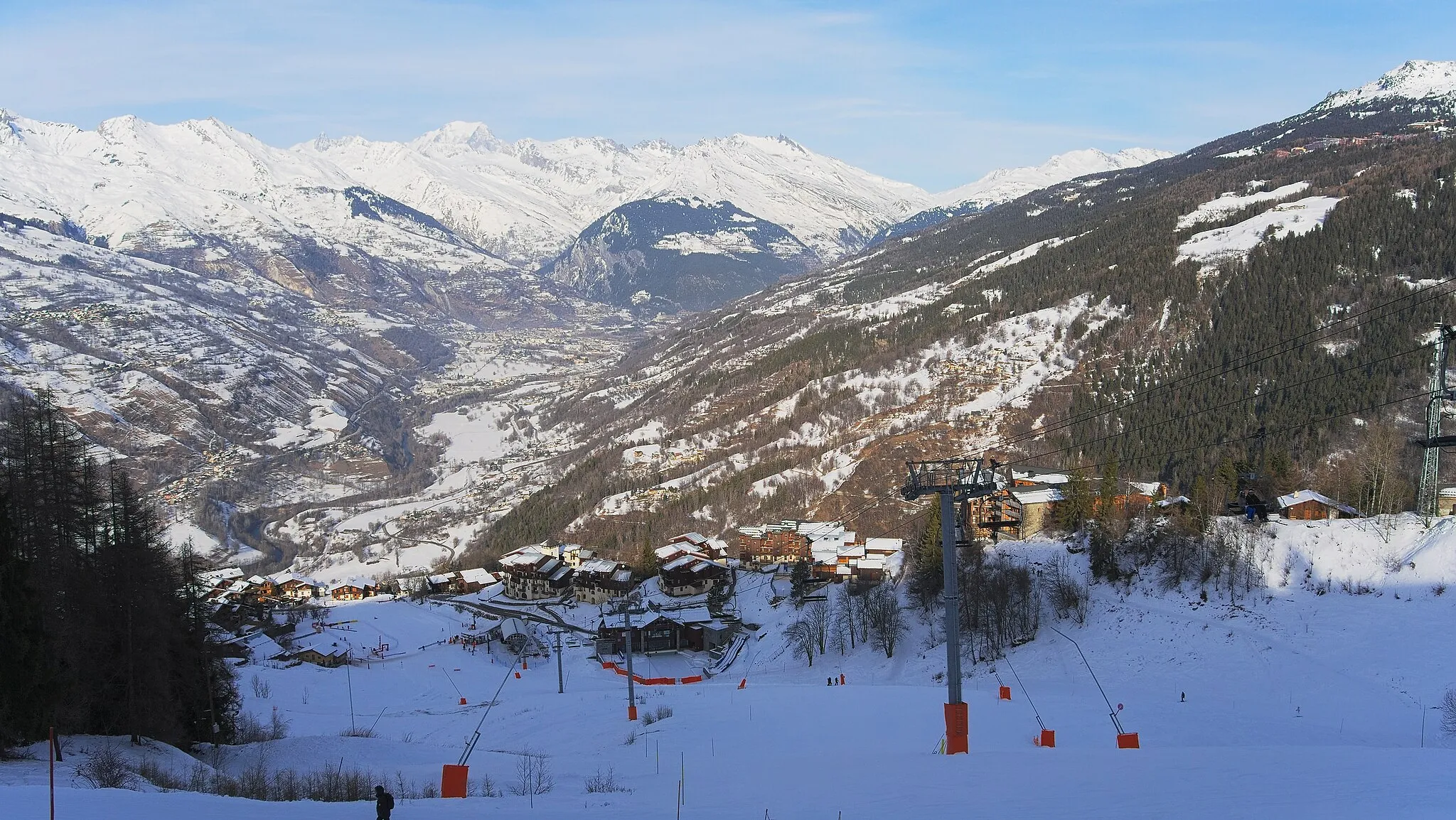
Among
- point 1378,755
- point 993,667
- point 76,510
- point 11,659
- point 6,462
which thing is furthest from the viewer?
point 993,667

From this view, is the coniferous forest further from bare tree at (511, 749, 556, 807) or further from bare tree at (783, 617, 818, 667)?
bare tree at (783, 617, 818, 667)

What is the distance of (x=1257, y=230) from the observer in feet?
480

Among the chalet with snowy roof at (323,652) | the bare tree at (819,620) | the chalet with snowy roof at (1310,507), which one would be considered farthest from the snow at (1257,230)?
the chalet with snowy roof at (323,652)

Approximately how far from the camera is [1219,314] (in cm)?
12638

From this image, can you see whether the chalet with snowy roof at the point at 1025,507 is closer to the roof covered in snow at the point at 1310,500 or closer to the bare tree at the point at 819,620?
the roof covered in snow at the point at 1310,500

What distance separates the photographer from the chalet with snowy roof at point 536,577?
88312 millimetres

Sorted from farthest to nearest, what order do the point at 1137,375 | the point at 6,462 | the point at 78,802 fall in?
1. the point at 1137,375
2. the point at 6,462
3. the point at 78,802

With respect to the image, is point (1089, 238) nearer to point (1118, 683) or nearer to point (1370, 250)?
point (1370, 250)

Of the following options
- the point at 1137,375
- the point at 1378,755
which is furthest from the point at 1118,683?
the point at 1137,375

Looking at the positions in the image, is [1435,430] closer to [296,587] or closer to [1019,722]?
[1019,722]

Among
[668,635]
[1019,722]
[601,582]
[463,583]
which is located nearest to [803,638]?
[668,635]

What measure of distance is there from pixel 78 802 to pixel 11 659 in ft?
28.4

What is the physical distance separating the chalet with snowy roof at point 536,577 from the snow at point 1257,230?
10299 centimetres

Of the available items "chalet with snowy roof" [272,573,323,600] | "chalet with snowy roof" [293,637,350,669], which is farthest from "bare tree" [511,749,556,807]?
"chalet with snowy roof" [272,573,323,600]
